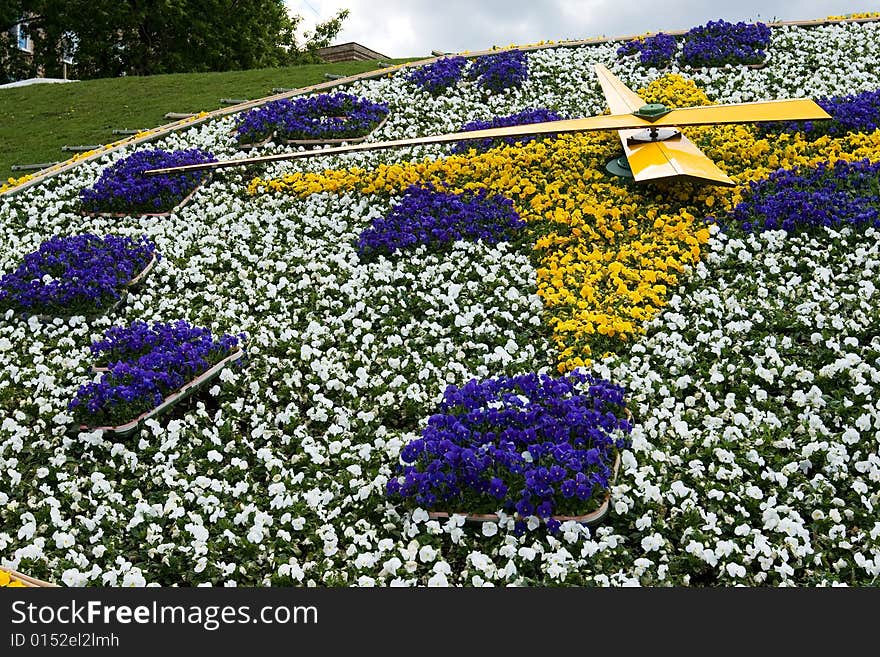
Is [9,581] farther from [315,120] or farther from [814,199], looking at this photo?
[315,120]

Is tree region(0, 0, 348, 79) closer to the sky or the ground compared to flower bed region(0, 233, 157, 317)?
closer to the sky

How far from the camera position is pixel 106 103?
18578mm

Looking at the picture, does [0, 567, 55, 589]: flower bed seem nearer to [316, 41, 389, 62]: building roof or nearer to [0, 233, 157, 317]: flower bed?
[0, 233, 157, 317]: flower bed

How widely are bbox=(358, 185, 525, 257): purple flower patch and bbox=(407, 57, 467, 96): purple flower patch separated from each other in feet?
19.1

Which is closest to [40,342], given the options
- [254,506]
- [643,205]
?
[254,506]

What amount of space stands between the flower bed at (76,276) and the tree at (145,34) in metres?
20.3

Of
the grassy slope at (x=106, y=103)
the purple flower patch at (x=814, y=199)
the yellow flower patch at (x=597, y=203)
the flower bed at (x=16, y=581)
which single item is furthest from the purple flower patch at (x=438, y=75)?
the flower bed at (x=16, y=581)

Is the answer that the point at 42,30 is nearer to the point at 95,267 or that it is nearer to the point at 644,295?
the point at 95,267

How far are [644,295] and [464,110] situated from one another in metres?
7.71

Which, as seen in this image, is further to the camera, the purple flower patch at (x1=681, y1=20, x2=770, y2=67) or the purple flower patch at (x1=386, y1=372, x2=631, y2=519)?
the purple flower patch at (x1=681, y1=20, x2=770, y2=67)

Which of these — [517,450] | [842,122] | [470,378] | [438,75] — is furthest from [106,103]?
[517,450]

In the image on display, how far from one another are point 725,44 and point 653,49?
51.7 inches

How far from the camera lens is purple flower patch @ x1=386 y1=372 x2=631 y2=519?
5816 mm

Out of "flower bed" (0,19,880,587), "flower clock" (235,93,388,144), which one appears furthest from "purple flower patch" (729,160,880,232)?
"flower clock" (235,93,388,144)
